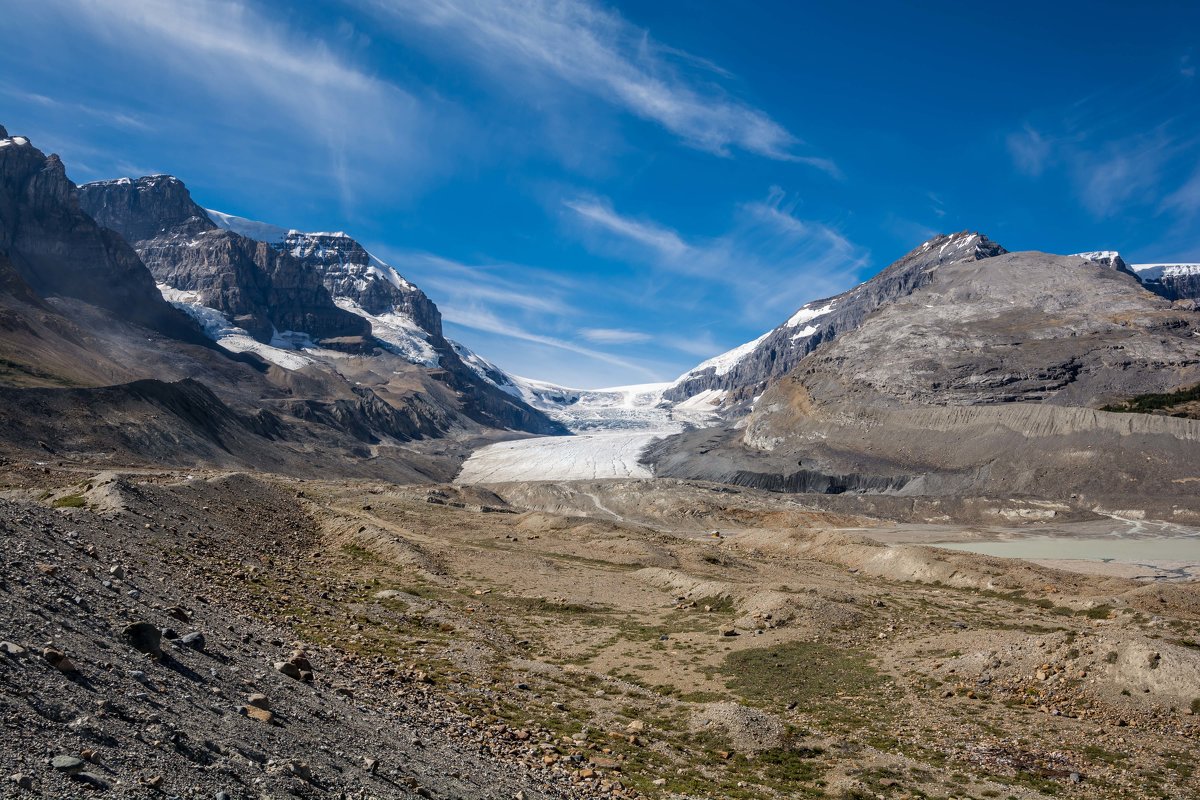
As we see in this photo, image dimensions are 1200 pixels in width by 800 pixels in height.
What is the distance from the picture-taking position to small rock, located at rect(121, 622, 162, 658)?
12328mm

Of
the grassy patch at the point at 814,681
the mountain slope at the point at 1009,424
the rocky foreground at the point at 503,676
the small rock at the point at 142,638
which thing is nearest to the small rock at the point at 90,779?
the rocky foreground at the point at 503,676

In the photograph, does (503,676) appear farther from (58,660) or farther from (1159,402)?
(1159,402)

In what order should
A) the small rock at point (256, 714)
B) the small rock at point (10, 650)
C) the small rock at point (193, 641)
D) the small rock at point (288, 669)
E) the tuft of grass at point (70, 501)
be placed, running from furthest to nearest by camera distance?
1. the tuft of grass at point (70, 501)
2. the small rock at point (288, 669)
3. the small rock at point (193, 641)
4. the small rock at point (256, 714)
5. the small rock at point (10, 650)

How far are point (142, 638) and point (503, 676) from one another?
12335 mm

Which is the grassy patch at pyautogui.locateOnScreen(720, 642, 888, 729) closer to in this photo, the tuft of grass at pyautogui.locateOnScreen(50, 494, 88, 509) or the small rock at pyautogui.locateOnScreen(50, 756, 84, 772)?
the small rock at pyautogui.locateOnScreen(50, 756, 84, 772)

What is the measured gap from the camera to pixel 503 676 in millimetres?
22656

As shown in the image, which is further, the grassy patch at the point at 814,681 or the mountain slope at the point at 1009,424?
the mountain slope at the point at 1009,424

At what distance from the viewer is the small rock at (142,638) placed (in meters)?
12.3

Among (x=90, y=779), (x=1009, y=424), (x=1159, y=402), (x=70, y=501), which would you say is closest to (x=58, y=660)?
(x=90, y=779)

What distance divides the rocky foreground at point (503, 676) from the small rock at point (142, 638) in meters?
0.04

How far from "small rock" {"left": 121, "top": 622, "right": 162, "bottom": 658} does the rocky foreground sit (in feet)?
0.12

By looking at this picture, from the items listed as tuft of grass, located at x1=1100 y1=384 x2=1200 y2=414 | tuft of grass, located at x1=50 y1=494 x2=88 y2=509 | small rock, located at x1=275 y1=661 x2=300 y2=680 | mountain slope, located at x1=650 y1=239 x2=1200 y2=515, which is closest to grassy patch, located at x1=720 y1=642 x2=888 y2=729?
small rock, located at x1=275 y1=661 x2=300 y2=680

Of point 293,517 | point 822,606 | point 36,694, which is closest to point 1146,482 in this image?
point 822,606

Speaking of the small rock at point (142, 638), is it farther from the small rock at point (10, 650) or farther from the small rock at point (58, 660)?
the small rock at point (10, 650)
